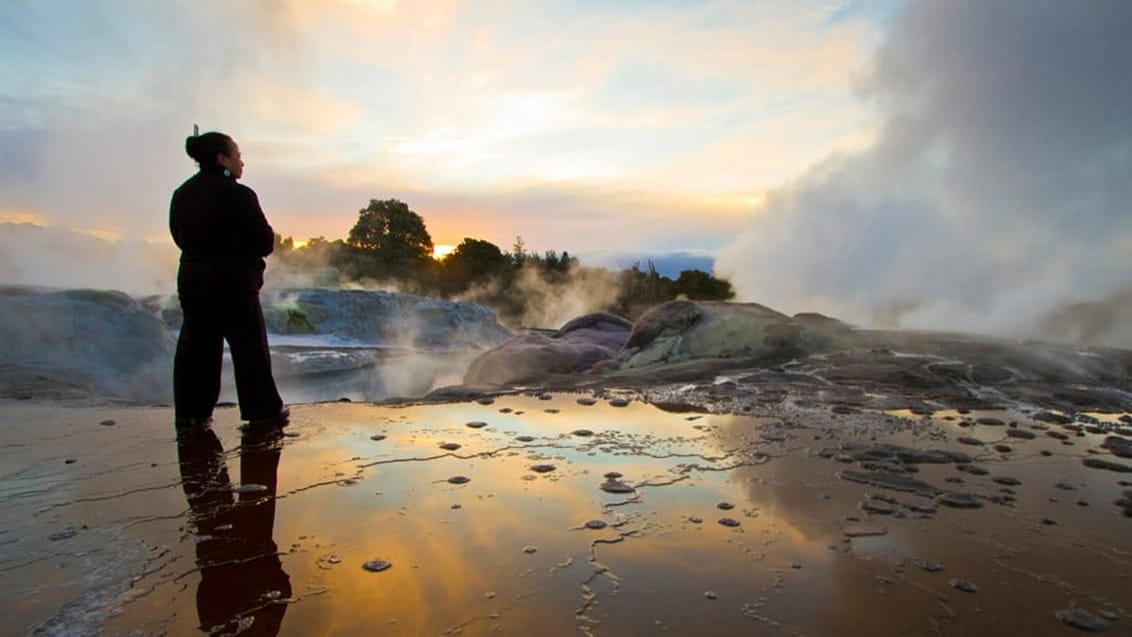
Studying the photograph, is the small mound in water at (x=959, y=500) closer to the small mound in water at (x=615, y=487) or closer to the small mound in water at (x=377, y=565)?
the small mound in water at (x=615, y=487)

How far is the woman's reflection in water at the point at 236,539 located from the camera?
1566mm

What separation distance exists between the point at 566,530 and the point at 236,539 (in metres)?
1.06

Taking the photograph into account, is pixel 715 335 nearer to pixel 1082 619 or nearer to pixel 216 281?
pixel 216 281

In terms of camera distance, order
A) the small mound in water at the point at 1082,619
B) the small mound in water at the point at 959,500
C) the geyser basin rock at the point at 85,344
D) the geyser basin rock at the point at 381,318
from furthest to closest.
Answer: the geyser basin rock at the point at 381,318 < the geyser basin rock at the point at 85,344 < the small mound in water at the point at 959,500 < the small mound in water at the point at 1082,619

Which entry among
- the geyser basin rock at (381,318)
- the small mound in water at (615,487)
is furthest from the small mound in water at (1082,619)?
the geyser basin rock at (381,318)

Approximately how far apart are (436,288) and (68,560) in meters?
24.9

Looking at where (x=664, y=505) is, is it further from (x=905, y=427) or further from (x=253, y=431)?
(x=253, y=431)

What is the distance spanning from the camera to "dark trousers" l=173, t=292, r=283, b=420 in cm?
364

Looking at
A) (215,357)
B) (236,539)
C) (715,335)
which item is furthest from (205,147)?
(715,335)

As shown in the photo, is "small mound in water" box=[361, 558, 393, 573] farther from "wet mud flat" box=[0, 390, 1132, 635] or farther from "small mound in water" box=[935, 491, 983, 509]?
"small mound in water" box=[935, 491, 983, 509]

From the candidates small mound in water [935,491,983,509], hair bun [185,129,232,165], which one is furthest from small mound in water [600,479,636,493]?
hair bun [185,129,232,165]

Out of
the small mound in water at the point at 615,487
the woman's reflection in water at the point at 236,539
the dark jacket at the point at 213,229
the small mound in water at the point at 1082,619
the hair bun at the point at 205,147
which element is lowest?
the woman's reflection in water at the point at 236,539

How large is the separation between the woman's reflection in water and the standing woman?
48 centimetres

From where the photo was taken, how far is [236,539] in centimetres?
202
